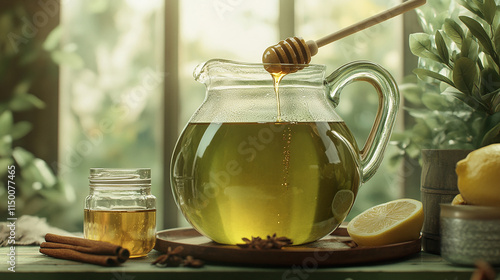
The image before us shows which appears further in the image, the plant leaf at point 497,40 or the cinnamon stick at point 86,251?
the plant leaf at point 497,40

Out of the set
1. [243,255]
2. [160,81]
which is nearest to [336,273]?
[243,255]

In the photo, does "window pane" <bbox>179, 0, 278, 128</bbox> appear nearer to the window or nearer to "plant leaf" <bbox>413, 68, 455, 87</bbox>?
the window

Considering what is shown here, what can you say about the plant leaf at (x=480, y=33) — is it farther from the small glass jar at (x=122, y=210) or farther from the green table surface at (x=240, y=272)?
the small glass jar at (x=122, y=210)

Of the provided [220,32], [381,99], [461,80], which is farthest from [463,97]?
[220,32]

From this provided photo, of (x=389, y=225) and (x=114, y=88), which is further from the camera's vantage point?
(x=114, y=88)

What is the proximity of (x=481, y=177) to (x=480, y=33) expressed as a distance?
0.27 meters

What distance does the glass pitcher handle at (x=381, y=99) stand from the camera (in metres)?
0.96

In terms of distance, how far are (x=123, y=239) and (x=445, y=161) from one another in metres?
0.51

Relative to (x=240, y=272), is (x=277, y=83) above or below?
above

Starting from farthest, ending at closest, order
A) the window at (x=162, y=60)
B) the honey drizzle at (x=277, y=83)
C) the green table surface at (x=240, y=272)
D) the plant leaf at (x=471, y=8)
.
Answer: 1. the window at (x=162, y=60)
2. the plant leaf at (x=471, y=8)
3. the honey drizzle at (x=277, y=83)
4. the green table surface at (x=240, y=272)

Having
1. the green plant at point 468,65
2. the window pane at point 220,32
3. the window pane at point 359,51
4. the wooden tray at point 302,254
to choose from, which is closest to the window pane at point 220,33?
the window pane at point 220,32

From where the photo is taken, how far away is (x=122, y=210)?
94 centimetres

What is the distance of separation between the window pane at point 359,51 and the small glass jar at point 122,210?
0.98 m

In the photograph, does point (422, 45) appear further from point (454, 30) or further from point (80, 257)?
point (80, 257)
